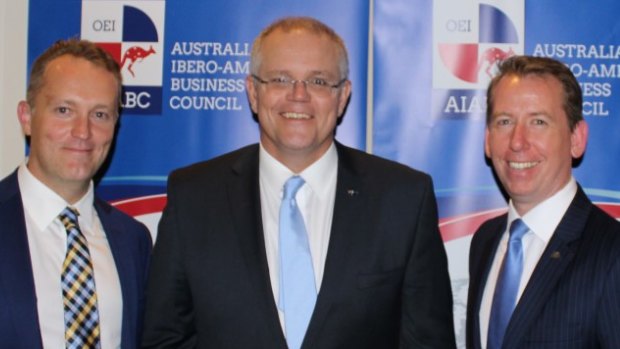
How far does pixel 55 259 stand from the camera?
2303 mm

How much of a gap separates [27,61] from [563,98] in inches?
96.7

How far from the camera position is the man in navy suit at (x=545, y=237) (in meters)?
2.05

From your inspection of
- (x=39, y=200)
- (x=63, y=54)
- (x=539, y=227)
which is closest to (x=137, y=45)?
(x=63, y=54)

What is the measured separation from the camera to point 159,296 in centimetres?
232

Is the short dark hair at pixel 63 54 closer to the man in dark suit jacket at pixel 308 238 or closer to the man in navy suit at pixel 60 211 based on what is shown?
the man in navy suit at pixel 60 211

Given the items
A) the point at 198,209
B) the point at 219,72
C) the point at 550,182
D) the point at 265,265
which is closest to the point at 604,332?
the point at 550,182

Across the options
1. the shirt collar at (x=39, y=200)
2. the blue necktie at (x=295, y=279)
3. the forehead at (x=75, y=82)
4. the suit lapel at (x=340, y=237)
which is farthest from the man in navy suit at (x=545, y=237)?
the shirt collar at (x=39, y=200)

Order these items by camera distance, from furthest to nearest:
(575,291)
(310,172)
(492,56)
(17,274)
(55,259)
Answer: (492,56) < (310,172) < (55,259) < (17,274) < (575,291)

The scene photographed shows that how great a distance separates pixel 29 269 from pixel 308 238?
34.4 inches

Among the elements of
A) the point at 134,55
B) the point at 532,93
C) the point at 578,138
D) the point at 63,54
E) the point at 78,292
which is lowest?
the point at 78,292

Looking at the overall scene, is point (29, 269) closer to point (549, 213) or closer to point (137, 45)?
point (137, 45)

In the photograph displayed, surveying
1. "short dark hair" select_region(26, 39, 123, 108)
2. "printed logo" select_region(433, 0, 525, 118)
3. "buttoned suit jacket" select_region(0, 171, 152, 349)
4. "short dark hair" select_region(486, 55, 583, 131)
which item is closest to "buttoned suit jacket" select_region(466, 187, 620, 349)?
"short dark hair" select_region(486, 55, 583, 131)

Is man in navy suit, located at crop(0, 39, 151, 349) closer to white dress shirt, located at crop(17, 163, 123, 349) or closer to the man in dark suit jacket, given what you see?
white dress shirt, located at crop(17, 163, 123, 349)

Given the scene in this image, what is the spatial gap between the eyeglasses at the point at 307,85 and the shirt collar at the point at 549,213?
78cm
